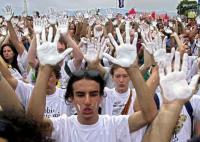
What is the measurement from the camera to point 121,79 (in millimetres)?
4574

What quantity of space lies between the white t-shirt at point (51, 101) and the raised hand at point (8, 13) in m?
2.93

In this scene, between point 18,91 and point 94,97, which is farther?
point 18,91

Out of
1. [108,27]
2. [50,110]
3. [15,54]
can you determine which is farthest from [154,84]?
[108,27]

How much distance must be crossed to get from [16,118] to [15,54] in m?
4.20

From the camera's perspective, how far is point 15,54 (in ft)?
21.0

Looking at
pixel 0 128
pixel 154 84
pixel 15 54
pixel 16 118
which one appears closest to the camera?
pixel 0 128

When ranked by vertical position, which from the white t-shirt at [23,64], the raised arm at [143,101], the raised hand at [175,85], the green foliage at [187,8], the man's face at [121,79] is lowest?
the green foliage at [187,8]

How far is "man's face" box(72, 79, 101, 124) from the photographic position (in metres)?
3.04

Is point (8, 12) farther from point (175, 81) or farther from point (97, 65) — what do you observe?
point (175, 81)

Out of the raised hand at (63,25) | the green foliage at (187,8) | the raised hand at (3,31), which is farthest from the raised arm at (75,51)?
the green foliage at (187,8)

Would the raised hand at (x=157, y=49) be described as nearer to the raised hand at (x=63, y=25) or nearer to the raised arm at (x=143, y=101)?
the raised arm at (x=143, y=101)

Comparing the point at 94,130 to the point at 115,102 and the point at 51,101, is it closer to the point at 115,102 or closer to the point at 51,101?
the point at 51,101

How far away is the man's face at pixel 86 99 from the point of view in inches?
120

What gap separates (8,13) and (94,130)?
173 inches
